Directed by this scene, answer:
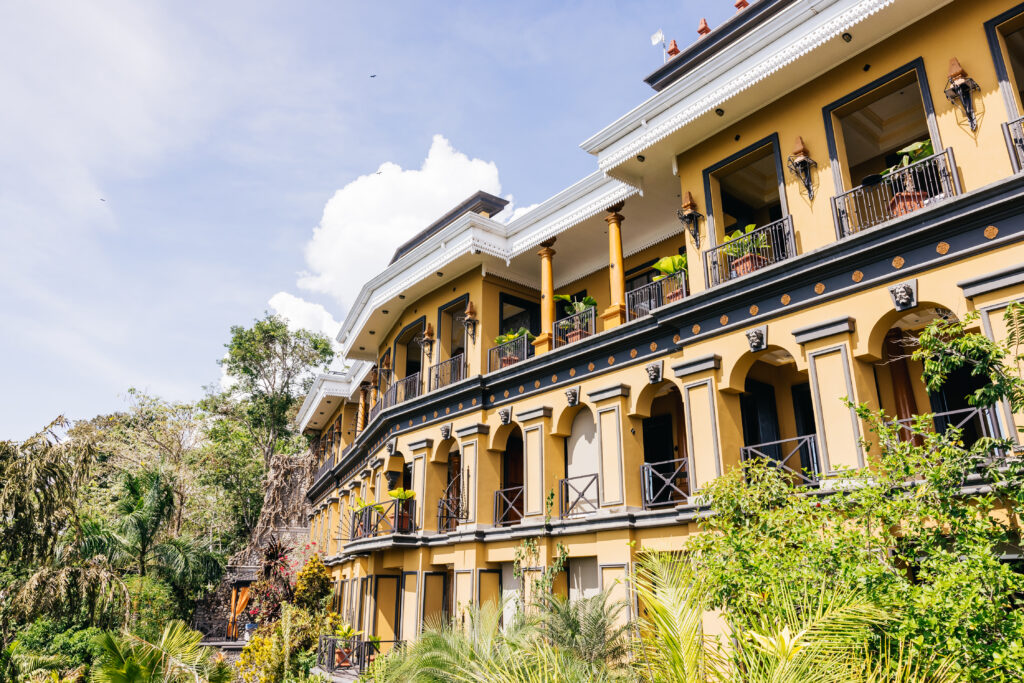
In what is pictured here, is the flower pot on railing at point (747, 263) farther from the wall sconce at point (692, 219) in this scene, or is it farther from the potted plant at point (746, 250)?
the wall sconce at point (692, 219)

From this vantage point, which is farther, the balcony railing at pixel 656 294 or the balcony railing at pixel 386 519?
the balcony railing at pixel 386 519

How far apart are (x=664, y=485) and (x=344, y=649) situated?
12318mm

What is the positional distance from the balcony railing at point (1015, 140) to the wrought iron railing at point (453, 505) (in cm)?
1272

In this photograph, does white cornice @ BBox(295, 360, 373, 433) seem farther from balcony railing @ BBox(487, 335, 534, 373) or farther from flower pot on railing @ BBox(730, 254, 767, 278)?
flower pot on railing @ BBox(730, 254, 767, 278)

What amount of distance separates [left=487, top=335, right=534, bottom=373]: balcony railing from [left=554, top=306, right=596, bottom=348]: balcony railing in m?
0.95

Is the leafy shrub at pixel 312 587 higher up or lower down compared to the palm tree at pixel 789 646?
higher up

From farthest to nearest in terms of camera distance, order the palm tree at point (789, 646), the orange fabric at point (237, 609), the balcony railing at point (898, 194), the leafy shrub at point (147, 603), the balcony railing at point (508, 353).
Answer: the orange fabric at point (237, 609)
the leafy shrub at point (147, 603)
the balcony railing at point (508, 353)
the balcony railing at point (898, 194)
the palm tree at point (789, 646)

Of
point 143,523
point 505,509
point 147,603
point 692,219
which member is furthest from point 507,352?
point 147,603

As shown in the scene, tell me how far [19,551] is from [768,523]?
15959 millimetres

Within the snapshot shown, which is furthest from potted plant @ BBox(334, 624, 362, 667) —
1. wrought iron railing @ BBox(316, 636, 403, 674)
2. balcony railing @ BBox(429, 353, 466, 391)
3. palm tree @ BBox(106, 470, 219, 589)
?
palm tree @ BBox(106, 470, 219, 589)

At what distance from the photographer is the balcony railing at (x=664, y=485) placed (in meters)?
12.7

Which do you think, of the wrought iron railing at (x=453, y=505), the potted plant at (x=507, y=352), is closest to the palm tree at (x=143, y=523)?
the wrought iron railing at (x=453, y=505)

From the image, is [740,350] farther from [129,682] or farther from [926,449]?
[129,682]

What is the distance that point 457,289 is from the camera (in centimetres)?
1992
